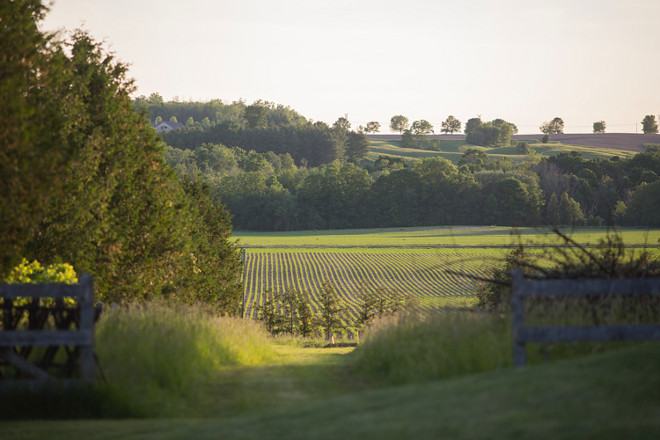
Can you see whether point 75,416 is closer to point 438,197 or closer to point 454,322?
point 454,322

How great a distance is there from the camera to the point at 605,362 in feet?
22.6

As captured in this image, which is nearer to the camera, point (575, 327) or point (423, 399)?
point (423, 399)

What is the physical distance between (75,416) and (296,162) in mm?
185192

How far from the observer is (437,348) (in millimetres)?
9820

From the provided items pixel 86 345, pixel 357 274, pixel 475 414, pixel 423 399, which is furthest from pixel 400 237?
pixel 475 414

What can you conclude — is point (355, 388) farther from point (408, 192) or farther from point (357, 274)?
point (408, 192)

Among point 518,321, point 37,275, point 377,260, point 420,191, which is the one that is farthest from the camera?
point 420,191

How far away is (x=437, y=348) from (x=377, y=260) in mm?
70733

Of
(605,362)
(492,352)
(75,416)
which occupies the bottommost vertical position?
(75,416)

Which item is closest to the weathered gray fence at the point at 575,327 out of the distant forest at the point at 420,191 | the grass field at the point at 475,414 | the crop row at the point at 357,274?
the grass field at the point at 475,414

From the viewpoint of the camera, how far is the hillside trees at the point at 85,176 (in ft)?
34.8

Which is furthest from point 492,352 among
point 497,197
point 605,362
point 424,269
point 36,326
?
point 497,197

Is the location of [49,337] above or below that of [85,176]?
below

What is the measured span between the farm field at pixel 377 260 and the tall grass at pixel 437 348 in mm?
26086
